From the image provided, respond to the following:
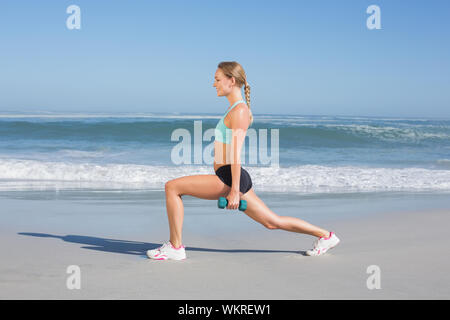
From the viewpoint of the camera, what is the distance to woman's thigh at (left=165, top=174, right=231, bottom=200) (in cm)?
418

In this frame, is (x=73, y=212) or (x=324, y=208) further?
(x=324, y=208)

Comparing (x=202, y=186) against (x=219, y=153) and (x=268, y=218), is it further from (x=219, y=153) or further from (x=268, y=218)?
(x=268, y=218)

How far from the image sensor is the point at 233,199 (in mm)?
4035

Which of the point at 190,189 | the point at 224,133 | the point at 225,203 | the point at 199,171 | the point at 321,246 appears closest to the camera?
the point at 225,203

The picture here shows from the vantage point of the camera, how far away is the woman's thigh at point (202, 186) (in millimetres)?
4180

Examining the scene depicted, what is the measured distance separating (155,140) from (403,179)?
1402 centimetres

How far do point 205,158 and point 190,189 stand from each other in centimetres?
1236

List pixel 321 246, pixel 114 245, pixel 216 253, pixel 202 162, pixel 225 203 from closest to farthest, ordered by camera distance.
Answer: pixel 225 203, pixel 321 246, pixel 216 253, pixel 114 245, pixel 202 162

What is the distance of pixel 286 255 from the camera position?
4.61 metres

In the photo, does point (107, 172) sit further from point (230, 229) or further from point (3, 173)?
point (230, 229)

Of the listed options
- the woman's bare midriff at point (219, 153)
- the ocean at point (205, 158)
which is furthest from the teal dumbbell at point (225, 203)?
the ocean at point (205, 158)

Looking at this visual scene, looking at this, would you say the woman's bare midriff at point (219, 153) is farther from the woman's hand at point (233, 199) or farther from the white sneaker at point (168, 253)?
the white sneaker at point (168, 253)

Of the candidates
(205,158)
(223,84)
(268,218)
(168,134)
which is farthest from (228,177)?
(168,134)
